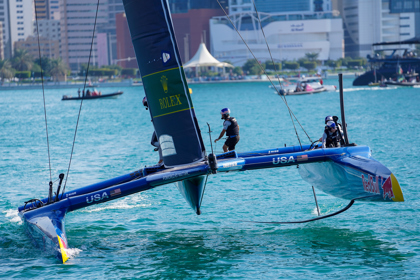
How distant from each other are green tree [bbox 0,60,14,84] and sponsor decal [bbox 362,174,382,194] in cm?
13901

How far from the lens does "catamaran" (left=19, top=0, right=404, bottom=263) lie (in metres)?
9.66

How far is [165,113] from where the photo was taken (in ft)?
32.7

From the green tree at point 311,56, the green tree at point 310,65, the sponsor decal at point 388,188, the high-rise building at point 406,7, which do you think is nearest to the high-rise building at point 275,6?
the green tree at point 311,56

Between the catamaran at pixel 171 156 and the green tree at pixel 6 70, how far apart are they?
13707 cm

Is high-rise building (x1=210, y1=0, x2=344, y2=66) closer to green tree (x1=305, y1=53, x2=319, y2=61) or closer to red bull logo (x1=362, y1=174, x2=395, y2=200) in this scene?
green tree (x1=305, y1=53, x2=319, y2=61)

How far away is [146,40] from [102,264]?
3.78 m

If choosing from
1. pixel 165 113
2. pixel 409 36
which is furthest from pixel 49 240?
pixel 409 36

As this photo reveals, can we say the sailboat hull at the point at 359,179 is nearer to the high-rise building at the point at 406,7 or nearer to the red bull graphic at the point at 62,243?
the red bull graphic at the point at 62,243

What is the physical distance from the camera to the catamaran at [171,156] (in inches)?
380

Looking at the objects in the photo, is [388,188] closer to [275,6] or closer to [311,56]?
[311,56]

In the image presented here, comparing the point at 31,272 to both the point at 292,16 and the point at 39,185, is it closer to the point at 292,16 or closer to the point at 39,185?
the point at 39,185

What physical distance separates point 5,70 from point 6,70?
0.75ft

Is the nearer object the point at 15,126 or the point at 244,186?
the point at 244,186

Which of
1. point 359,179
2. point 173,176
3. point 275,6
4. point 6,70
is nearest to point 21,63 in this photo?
point 6,70
